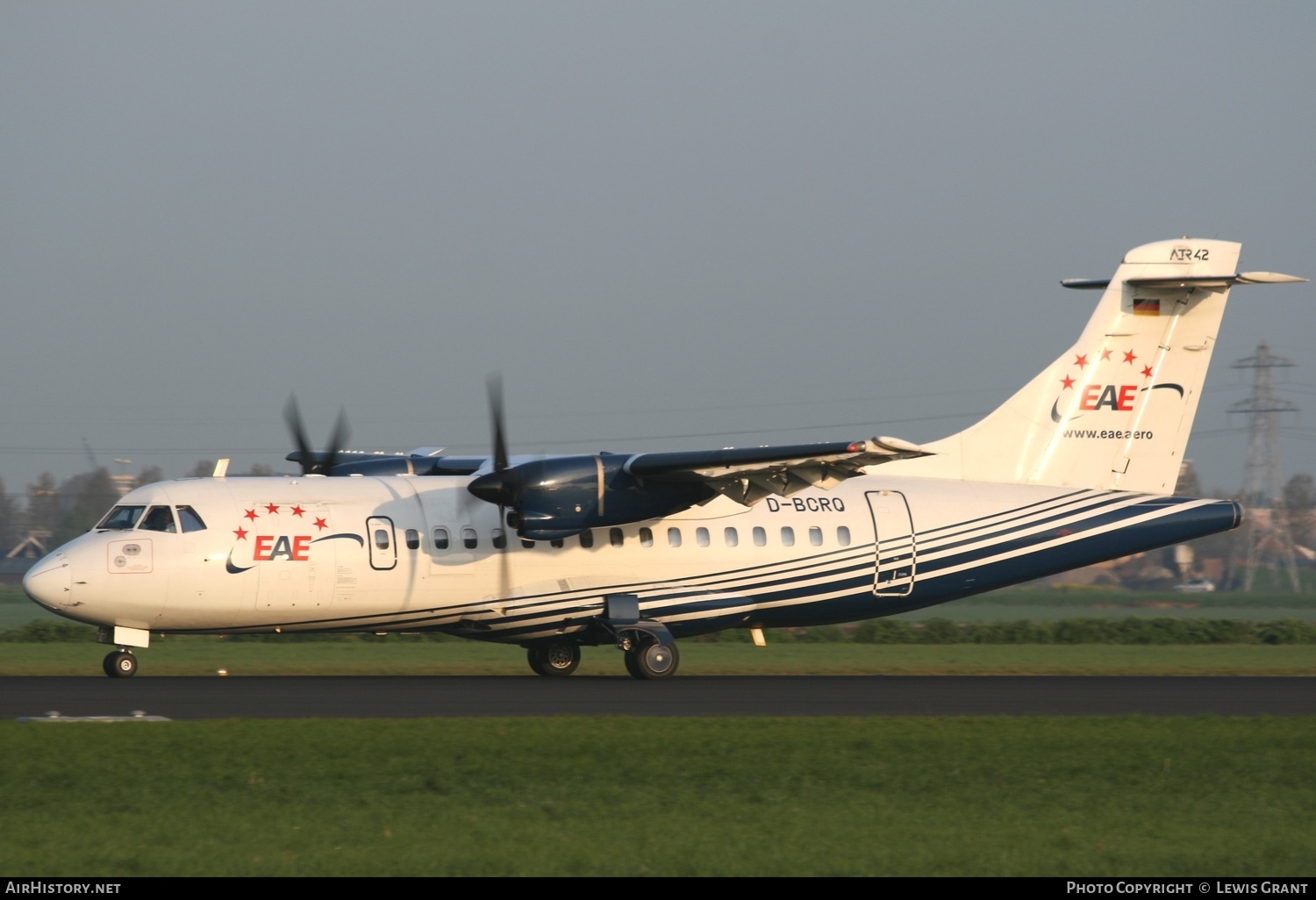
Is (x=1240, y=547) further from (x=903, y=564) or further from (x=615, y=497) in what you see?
(x=615, y=497)

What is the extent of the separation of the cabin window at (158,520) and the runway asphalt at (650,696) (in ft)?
6.80

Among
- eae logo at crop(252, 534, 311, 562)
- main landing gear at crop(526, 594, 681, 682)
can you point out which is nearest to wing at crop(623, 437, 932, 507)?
main landing gear at crop(526, 594, 681, 682)

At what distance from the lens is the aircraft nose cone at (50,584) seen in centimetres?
1877

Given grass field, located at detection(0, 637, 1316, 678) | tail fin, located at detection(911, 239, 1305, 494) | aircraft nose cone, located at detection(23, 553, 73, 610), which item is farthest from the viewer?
tail fin, located at detection(911, 239, 1305, 494)

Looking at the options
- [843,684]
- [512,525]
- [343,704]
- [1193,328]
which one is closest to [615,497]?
[512,525]

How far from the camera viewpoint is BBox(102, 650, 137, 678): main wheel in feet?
63.6

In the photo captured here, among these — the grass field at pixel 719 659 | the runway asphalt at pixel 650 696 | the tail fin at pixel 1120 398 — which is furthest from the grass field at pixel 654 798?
the tail fin at pixel 1120 398

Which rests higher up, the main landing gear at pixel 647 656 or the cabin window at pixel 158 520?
the cabin window at pixel 158 520

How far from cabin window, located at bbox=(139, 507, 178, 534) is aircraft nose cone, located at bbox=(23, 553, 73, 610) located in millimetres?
1182

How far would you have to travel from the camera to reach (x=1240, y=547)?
58.9 m

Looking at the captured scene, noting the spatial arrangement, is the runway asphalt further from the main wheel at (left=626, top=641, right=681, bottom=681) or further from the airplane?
the airplane

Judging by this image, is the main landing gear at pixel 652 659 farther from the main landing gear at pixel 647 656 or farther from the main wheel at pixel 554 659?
the main wheel at pixel 554 659

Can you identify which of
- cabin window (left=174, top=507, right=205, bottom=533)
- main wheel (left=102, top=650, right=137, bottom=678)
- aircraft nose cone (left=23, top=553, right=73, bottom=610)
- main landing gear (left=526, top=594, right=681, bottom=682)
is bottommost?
main landing gear (left=526, top=594, right=681, bottom=682)
